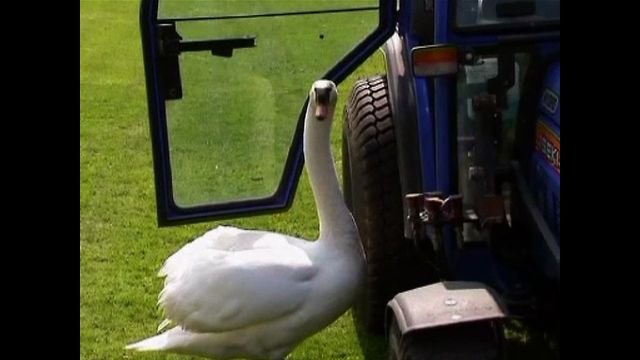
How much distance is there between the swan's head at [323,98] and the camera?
14.4ft

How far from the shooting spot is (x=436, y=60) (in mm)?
3979

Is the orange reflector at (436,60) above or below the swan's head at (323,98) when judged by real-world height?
above

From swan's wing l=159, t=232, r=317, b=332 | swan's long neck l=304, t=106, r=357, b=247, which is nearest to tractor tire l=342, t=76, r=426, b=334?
swan's long neck l=304, t=106, r=357, b=247

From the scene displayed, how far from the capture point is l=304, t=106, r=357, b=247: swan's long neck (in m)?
4.57

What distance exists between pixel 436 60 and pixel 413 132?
54 cm

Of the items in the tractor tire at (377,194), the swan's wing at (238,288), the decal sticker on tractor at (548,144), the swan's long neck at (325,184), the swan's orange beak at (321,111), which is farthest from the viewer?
the tractor tire at (377,194)

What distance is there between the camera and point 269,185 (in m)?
4.57

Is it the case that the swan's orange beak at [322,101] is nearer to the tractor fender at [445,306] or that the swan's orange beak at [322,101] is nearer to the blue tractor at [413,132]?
the blue tractor at [413,132]

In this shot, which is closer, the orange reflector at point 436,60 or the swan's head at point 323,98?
→ the orange reflector at point 436,60

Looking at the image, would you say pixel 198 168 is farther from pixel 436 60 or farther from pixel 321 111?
pixel 436 60

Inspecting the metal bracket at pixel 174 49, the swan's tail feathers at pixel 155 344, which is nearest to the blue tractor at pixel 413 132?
the metal bracket at pixel 174 49
